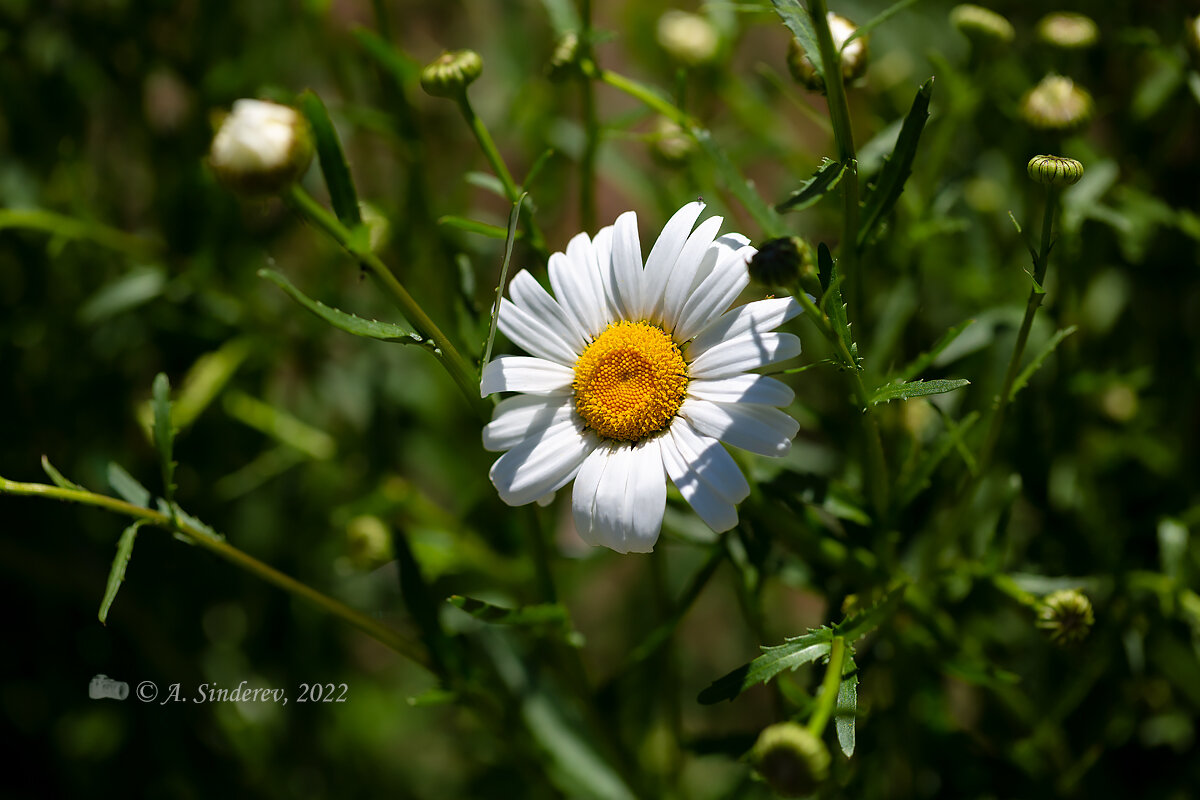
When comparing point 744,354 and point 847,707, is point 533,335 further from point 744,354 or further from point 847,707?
point 847,707

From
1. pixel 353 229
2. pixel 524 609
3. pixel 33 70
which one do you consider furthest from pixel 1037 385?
pixel 33 70

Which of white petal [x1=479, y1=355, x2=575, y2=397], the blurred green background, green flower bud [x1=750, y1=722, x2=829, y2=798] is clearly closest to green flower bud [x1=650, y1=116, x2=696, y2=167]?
the blurred green background

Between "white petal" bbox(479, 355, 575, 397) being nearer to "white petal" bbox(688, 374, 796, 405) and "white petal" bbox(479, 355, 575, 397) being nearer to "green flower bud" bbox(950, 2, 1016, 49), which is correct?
"white petal" bbox(688, 374, 796, 405)

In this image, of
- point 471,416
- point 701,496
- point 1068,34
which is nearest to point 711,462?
point 701,496

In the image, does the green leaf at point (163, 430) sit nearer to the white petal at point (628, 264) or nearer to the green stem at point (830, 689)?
the white petal at point (628, 264)

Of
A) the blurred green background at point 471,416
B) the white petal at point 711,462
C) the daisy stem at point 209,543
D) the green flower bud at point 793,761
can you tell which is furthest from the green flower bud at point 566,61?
the green flower bud at point 793,761
